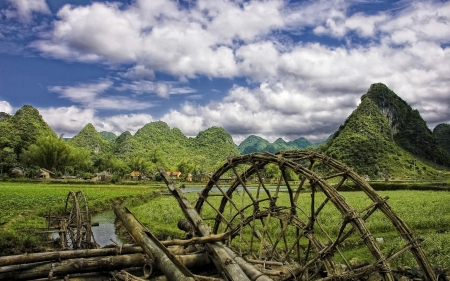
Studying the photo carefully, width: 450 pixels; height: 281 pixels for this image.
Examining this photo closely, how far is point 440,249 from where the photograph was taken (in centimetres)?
1341

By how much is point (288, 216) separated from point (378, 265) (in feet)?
8.48

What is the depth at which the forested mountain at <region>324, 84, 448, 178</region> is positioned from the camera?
109 meters

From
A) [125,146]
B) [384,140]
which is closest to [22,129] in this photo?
[125,146]

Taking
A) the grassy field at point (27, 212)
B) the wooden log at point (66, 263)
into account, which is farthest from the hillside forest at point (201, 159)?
the wooden log at point (66, 263)

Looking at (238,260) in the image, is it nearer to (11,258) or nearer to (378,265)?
(378,265)

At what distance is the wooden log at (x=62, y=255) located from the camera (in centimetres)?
476

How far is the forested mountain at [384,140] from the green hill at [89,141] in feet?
369

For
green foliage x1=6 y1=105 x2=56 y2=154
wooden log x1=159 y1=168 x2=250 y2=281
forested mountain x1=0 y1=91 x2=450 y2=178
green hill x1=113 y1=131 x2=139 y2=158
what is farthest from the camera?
green hill x1=113 y1=131 x2=139 y2=158

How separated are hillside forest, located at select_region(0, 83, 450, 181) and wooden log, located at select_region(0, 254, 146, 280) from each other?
172 feet

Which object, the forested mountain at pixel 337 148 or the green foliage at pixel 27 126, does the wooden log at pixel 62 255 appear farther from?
the green foliage at pixel 27 126

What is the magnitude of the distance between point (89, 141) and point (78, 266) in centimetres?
18087

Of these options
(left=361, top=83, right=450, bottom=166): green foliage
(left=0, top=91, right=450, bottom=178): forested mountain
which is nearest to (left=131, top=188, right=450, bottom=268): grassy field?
(left=0, top=91, right=450, bottom=178): forested mountain

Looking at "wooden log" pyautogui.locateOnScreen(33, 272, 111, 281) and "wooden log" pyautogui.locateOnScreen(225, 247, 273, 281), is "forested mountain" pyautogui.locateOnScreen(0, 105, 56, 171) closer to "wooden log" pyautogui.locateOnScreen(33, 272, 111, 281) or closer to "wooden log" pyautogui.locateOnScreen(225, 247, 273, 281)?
"wooden log" pyautogui.locateOnScreen(33, 272, 111, 281)

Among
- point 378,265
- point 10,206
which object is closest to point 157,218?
point 10,206
